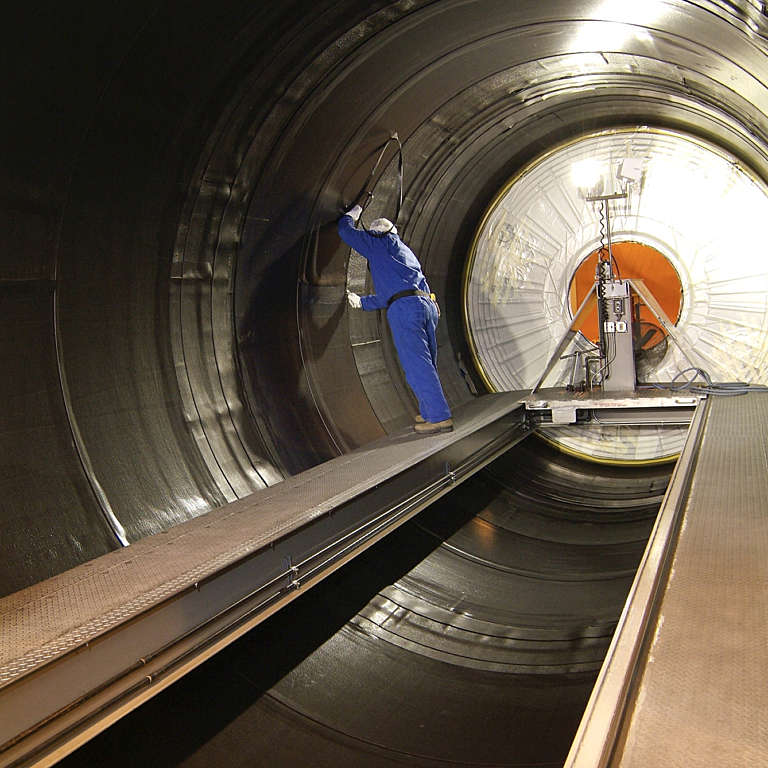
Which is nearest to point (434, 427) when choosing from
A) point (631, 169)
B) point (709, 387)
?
point (709, 387)

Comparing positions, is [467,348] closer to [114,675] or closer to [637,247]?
[637,247]

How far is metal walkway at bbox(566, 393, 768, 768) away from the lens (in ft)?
3.89

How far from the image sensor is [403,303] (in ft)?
14.6

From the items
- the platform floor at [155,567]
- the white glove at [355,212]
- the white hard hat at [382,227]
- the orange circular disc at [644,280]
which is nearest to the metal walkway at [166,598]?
the platform floor at [155,567]

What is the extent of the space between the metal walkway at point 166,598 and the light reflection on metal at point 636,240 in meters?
2.95

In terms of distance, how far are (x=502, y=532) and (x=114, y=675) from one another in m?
2.70

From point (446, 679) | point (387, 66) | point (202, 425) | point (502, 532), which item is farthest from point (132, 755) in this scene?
point (387, 66)

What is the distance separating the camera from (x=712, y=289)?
224 inches

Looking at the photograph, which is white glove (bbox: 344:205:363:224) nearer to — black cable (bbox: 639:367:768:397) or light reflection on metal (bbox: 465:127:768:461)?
light reflection on metal (bbox: 465:127:768:461)

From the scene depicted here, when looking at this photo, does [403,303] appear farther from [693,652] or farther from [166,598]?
[693,652]

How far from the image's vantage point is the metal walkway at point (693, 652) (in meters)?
1.19

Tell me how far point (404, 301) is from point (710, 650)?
10.5ft

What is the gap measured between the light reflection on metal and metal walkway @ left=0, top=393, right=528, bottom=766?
116 inches

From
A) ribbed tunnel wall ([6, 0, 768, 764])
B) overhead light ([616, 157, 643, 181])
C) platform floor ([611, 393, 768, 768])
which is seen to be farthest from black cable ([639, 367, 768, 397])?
platform floor ([611, 393, 768, 768])
